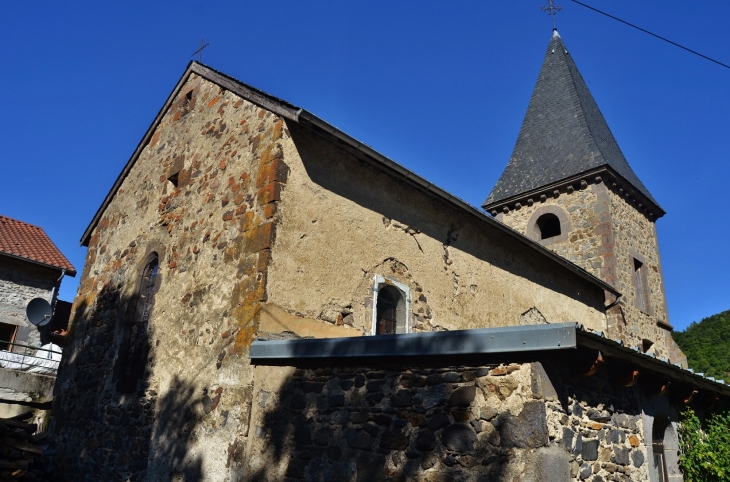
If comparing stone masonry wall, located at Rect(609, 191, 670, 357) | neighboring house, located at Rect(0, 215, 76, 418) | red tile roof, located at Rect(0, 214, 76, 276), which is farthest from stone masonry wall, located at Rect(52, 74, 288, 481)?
stone masonry wall, located at Rect(609, 191, 670, 357)

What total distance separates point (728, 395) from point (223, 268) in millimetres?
6647

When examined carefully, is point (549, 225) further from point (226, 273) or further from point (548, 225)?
point (226, 273)

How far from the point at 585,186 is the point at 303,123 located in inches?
443

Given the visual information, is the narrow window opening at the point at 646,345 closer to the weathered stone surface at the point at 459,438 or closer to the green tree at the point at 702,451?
the green tree at the point at 702,451

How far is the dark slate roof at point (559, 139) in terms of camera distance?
1655cm

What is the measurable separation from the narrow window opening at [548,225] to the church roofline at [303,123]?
5.31 metres

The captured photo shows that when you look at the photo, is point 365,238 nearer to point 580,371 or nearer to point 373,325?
point 373,325

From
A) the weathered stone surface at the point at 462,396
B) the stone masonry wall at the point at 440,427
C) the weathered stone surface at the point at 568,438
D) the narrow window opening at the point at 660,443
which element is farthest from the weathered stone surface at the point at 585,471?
the narrow window opening at the point at 660,443

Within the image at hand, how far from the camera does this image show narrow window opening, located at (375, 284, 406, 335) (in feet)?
25.3

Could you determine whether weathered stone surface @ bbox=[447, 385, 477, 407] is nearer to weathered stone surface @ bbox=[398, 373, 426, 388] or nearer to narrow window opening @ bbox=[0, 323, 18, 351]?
weathered stone surface @ bbox=[398, 373, 426, 388]

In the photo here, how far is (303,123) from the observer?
700 cm

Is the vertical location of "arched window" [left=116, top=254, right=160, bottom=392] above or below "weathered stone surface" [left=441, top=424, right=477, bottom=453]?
above

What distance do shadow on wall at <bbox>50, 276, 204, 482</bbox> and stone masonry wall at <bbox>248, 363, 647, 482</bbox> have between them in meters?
1.46

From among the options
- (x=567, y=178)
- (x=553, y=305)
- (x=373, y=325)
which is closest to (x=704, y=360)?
(x=567, y=178)
